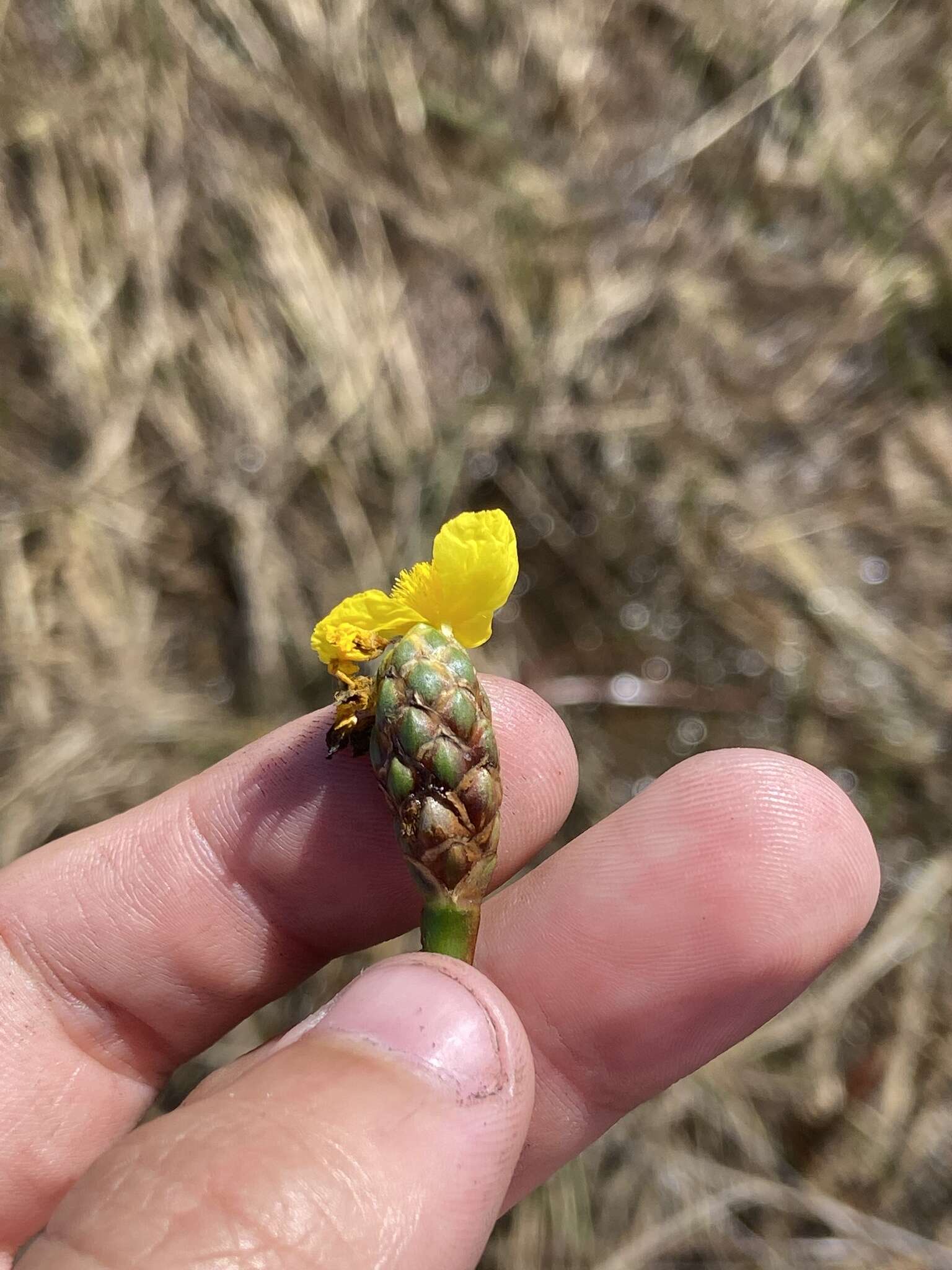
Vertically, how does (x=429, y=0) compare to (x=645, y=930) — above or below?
above

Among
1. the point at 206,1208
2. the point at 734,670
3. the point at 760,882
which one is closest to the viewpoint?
the point at 206,1208

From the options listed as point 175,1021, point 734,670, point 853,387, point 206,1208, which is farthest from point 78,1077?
point 853,387

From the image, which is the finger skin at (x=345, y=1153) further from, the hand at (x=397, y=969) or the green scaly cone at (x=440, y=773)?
the green scaly cone at (x=440, y=773)

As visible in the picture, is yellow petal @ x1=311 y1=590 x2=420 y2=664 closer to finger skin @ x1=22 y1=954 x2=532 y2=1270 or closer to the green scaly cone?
the green scaly cone

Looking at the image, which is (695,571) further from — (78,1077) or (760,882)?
(78,1077)

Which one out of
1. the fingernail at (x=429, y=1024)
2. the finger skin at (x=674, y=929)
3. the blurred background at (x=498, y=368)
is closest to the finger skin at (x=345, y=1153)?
the fingernail at (x=429, y=1024)

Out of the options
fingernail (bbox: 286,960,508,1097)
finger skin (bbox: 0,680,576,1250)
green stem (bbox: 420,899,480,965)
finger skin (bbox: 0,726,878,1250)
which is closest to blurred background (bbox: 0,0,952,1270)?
finger skin (bbox: 0,680,576,1250)
